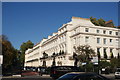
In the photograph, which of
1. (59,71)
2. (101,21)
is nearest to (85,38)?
(101,21)

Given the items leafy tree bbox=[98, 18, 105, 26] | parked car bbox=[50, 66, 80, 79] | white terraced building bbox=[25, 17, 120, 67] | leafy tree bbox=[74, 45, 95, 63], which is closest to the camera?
parked car bbox=[50, 66, 80, 79]

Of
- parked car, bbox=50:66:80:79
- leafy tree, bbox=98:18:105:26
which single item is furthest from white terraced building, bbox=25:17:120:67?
parked car, bbox=50:66:80:79

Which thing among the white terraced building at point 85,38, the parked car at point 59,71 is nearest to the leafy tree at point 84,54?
the white terraced building at point 85,38

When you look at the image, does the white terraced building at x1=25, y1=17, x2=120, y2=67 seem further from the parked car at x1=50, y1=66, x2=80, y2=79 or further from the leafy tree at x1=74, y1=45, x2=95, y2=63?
the parked car at x1=50, y1=66, x2=80, y2=79

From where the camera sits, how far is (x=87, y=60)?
162 feet

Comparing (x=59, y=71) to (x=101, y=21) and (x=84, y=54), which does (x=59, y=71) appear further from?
(x=101, y=21)

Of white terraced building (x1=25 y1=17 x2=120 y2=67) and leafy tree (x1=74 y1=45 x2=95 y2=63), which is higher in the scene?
white terraced building (x1=25 y1=17 x2=120 y2=67)

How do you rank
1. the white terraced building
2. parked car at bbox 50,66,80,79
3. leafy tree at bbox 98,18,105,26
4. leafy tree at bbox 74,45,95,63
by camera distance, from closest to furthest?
parked car at bbox 50,66,80,79
leafy tree at bbox 74,45,95,63
the white terraced building
leafy tree at bbox 98,18,105,26

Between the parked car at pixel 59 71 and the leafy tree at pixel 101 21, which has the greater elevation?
the leafy tree at pixel 101 21

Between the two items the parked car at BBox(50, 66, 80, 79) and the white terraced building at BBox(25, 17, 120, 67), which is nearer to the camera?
the parked car at BBox(50, 66, 80, 79)

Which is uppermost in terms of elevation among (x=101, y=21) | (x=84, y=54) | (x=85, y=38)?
(x=101, y=21)

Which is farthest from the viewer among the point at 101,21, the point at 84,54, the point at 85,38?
the point at 101,21

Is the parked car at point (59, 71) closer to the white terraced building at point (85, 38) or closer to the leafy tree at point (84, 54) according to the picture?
the leafy tree at point (84, 54)

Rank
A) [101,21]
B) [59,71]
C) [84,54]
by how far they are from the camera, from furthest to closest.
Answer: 1. [101,21]
2. [84,54]
3. [59,71]
